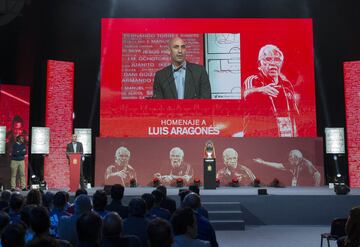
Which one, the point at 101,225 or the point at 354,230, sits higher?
the point at 101,225

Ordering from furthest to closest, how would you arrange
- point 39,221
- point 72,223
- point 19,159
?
point 19,159
point 72,223
point 39,221

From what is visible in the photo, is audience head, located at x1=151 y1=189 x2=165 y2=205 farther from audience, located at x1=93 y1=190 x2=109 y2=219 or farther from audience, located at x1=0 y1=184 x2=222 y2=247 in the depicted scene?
audience, located at x1=93 y1=190 x2=109 y2=219

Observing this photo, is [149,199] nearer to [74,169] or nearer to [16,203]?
A: [16,203]

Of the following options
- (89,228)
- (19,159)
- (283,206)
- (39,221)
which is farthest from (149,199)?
(19,159)

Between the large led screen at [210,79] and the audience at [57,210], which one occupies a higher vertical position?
the large led screen at [210,79]

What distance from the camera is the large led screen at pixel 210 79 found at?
35.1 ft

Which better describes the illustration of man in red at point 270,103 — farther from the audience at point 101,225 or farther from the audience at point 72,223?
the audience at point 72,223

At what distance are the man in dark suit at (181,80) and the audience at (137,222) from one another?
773 cm

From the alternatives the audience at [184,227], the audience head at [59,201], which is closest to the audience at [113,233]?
the audience at [184,227]

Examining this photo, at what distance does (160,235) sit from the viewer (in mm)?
1992

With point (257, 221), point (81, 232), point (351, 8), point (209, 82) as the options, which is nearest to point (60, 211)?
point (81, 232)

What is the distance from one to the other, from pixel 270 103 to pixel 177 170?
9.48 ft

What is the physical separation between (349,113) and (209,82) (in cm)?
350

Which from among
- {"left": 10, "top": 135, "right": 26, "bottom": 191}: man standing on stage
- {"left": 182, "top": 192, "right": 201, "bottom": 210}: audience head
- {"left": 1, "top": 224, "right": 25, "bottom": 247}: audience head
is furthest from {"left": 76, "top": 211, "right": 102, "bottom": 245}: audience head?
{"left": 10, "top": 135, "right": 26, "bottom": 191}: man standing on stage
